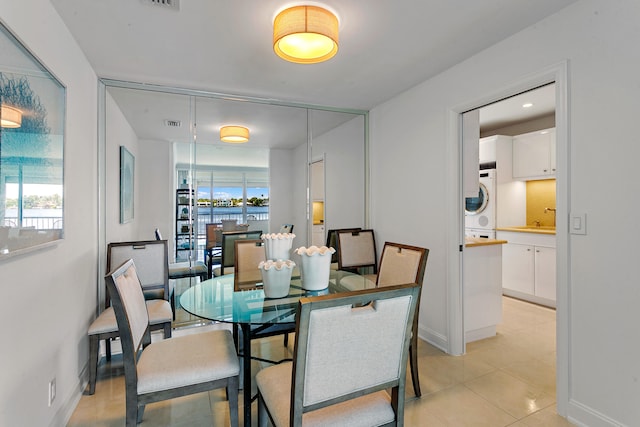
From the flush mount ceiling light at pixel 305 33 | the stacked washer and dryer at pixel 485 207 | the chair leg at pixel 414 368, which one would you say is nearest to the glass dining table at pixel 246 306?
the chair leg at pixel 414 368

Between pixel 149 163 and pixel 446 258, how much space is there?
3.01m

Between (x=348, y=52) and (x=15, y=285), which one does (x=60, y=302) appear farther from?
(x=348, y=52)

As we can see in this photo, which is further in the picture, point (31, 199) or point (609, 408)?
point (609, 408)

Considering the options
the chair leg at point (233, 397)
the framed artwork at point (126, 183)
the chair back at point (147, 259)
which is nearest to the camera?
the chair leg at point (233, 397)

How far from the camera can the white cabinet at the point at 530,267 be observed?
3826 mm

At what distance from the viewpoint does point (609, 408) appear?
1.68 meters

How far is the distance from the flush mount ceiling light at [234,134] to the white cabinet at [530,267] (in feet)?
12.3

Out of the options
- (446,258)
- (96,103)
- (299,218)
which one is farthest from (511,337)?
(96,103)

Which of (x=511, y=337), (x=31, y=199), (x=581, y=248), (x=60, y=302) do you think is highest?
(x=31, y=199)

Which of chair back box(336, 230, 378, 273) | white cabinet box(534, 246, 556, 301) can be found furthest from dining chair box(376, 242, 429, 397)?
white cabinet box(534, 246, 556, 301)

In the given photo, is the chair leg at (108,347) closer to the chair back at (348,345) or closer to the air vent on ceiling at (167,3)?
the chair back at (348,345)

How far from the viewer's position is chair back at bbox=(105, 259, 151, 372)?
1345 millimetres

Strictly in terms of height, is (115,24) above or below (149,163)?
above

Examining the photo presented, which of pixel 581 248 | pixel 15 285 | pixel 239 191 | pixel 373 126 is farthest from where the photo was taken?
pixel 373 126
